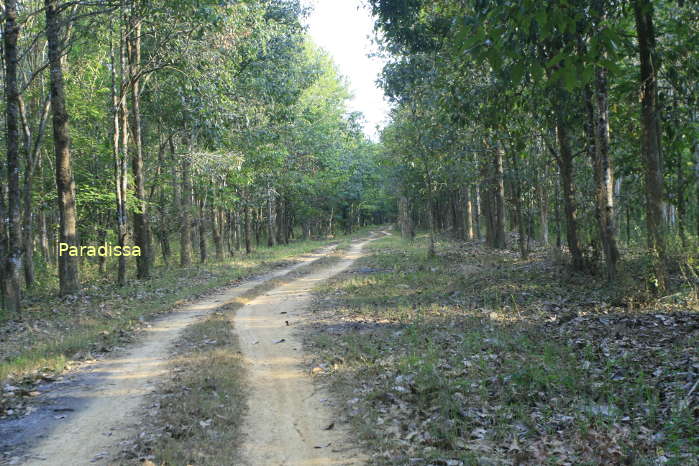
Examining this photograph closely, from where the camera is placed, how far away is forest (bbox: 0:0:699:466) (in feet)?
19.8

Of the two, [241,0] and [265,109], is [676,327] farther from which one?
[265,109]

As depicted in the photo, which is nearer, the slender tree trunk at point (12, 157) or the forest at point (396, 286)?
the forest at point (396, 286)

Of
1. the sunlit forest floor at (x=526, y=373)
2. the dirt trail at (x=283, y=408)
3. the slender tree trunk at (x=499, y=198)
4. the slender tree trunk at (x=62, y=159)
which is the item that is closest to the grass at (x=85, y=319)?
the slender tree trunk at (x=62, y=159)

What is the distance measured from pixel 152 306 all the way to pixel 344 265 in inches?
515

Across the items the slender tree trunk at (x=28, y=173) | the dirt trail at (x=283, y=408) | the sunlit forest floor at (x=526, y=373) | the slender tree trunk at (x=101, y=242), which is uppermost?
the slender tree trunk at (x=28, y=173)

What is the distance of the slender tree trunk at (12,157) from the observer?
569 inches

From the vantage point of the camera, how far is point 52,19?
55.8ft

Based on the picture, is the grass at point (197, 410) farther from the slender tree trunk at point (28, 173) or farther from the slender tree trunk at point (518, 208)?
the slender tree trunk at point (518, 208)

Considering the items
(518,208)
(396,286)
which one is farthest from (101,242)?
(518,208)

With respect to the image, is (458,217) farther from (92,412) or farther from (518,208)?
(92,412)

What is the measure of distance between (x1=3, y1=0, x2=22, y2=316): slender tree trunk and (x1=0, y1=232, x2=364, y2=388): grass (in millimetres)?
→ 997

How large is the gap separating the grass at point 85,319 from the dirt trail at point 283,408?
344 cm

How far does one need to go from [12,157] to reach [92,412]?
10.8 m

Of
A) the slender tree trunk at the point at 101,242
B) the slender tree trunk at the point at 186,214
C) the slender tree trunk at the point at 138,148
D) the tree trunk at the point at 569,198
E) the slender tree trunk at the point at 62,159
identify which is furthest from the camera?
the slender tree trunk at the point at 101,242
